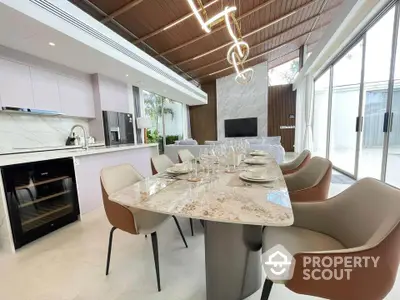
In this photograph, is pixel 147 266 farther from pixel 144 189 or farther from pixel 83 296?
pixel 144 189

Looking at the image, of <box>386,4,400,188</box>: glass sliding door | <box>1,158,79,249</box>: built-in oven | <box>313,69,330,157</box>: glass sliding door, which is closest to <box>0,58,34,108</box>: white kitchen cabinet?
<box>1,158,79,249</box>: built-in oven

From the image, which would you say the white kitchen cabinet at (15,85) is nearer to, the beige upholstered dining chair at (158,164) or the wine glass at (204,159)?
the beige upholstered dining chair at (158,164)

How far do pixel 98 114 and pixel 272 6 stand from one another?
4.73m

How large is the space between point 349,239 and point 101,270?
183cm

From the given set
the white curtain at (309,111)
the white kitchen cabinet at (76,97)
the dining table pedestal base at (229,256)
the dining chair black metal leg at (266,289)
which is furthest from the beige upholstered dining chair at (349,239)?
the white curtain at (309,111)

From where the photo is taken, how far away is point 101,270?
5.37 feet

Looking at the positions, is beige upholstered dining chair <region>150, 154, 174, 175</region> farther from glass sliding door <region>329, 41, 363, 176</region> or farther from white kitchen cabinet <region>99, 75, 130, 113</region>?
glass sliding door <region>329, 41, 363, 176</region>

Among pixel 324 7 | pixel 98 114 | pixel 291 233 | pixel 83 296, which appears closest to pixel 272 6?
pixel 324 7

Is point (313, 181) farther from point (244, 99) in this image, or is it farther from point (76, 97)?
point (244, 99)

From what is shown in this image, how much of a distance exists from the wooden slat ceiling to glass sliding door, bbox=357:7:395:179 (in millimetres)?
2302

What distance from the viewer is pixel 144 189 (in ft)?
4.18

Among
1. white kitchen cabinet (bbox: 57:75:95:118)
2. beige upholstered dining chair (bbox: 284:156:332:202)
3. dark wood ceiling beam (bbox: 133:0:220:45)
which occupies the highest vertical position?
dark wood ceiling beam (bbox: 133:0:220:45)

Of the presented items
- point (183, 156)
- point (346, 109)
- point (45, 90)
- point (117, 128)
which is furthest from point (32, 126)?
point (346, 109)

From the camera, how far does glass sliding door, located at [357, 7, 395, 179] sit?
290 cm
